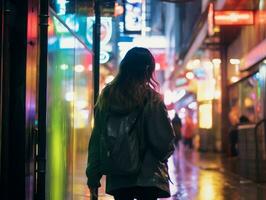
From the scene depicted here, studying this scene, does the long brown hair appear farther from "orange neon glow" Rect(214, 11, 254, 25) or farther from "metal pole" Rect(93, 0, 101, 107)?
"orange neon glow" Rect(214, 11, 254, 25)

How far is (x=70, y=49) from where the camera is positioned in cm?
750

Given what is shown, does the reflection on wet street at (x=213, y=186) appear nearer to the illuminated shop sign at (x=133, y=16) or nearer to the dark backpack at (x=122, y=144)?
the dark backpack at (x=122, y=144)

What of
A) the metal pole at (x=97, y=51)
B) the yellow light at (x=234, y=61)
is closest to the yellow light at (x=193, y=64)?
the yellow light at (x=234, y=61)

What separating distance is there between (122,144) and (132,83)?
449mm

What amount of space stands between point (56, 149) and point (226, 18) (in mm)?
12968

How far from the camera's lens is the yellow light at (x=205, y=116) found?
28.0 meters

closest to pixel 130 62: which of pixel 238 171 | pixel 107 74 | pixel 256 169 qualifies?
pixel 256 169

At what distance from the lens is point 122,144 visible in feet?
12.3

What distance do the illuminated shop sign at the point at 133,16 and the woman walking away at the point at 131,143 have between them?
1570cm

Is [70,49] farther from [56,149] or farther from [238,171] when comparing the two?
[238,171]

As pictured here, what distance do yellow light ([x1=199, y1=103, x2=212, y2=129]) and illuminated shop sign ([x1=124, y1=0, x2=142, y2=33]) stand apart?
886 cm

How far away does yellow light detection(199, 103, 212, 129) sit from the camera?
2805 centimetres

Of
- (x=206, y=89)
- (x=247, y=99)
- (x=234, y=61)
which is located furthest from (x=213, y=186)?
(x=206, y=89)

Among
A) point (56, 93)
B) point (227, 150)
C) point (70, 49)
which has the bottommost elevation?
point (227, 150)
